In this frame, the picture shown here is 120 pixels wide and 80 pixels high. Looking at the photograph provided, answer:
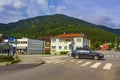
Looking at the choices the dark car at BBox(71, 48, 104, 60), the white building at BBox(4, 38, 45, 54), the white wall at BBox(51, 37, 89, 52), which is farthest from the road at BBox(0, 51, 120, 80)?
the white wall at BBox(51, 37, 89, 52)

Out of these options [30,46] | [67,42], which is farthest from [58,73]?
[67,42]

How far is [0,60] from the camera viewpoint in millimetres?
28781

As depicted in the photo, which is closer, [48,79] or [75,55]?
[48,79]

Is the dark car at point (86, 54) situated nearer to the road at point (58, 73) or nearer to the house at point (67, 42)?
the road at point (58, 73)

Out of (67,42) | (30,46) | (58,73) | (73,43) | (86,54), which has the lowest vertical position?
(58,73)

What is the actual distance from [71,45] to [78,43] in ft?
16.5

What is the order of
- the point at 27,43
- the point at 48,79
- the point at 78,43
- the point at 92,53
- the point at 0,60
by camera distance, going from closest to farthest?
1. the point at 48,79
2. the point at 0,60
3. the point at 92,53
4. the point at 27,43
5. the point at 78,43

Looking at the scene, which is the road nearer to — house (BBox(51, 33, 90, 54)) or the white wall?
house (BBox(51, 33, 90, 54))

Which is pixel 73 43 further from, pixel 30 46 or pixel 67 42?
pixel 30 46

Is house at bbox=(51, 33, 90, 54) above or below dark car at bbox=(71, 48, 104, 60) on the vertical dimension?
above

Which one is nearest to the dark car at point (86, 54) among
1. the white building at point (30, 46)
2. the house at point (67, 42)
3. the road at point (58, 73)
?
the road at point (58, 73)

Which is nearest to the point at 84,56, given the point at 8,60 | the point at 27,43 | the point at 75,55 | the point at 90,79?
the point at 75,55

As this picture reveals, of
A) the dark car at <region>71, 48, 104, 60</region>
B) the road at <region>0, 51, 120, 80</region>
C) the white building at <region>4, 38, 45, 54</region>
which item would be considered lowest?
the road at <region>0, 51, 120, 80</region>

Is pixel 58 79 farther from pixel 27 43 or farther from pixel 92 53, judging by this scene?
pixel 27 43
